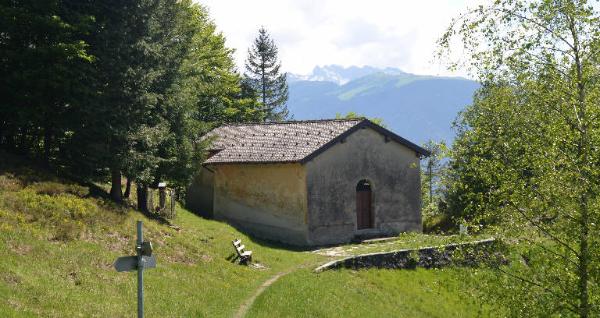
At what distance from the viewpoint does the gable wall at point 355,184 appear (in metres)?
25.3

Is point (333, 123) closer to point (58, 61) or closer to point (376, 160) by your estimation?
point (376, 160)

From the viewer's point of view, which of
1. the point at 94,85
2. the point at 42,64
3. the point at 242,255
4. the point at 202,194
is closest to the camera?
the point at 42,64

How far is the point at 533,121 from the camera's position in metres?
10.3

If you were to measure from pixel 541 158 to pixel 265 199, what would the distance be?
17.9 m

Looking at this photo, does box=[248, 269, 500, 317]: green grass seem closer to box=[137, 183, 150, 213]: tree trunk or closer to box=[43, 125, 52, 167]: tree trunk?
box=[137, 183, 150, 213]: tree trunk

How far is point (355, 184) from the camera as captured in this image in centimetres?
2656

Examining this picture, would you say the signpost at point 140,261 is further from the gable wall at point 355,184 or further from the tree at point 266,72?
the tree at point 266,72

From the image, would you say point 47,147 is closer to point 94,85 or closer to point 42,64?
point 94,85

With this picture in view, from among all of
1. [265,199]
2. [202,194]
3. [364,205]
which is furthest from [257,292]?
[202,194]

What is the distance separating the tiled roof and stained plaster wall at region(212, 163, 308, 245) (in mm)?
470

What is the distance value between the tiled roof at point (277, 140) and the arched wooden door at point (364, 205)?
3142 millimetres

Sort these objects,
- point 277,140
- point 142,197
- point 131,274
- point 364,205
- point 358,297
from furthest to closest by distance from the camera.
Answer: point 277,140 < point 364,205 < point 142,197 < point 358,297 < point 131,274

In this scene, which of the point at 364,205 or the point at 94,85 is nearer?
the point at 94,85

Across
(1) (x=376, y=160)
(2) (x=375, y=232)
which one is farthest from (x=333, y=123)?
(2) (x=375, y=232)
